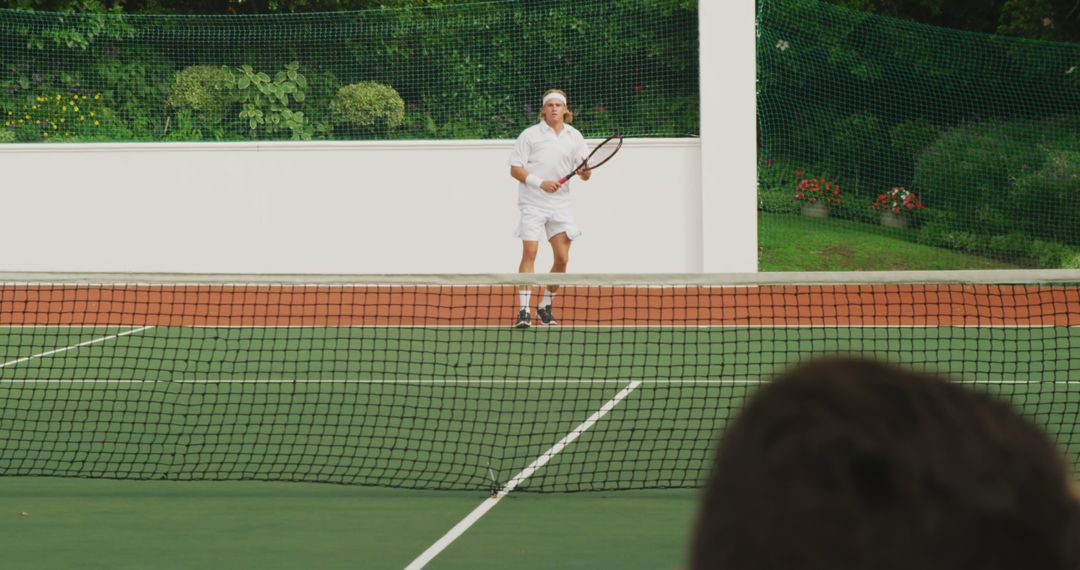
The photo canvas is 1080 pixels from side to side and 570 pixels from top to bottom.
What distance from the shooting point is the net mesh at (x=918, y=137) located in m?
15.4

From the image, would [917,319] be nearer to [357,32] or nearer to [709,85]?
[709,85]

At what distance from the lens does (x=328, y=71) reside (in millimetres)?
15477

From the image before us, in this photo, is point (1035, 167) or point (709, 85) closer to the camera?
point (709, 85)

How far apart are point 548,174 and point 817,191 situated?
622 centimetres

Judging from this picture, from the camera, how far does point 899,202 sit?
16.5 metres

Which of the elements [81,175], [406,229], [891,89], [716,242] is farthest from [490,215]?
[891,89]

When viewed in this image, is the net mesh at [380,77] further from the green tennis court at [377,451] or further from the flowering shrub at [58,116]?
the green tennis court at [377,451]

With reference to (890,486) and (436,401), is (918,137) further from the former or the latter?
(890,486)

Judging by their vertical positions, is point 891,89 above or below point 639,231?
above

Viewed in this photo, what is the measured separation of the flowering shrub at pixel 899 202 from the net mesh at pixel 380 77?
286 cm

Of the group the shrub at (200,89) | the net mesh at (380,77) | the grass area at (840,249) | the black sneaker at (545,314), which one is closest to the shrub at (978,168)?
the grass area at (840,249)

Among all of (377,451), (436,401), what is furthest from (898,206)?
(377,451)

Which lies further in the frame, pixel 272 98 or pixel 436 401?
pixel 272 98

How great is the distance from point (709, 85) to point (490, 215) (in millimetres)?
2546
